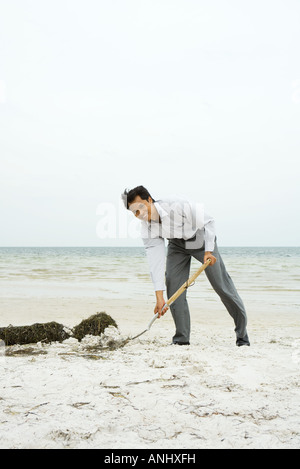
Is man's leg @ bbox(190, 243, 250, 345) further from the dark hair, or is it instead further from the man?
the dark hair

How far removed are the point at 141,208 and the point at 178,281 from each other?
0.85 metres

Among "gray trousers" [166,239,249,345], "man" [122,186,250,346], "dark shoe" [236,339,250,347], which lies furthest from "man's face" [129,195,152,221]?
"dark shoe" [236,339,250,347]

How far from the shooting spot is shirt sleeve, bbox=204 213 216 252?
3428 millimetres

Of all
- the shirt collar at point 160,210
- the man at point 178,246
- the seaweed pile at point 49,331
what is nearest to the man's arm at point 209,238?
the man at point 178,246

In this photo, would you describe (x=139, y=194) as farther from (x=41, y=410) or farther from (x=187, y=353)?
(x=41, y=410)

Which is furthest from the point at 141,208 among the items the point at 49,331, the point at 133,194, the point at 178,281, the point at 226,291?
the point at 49,331

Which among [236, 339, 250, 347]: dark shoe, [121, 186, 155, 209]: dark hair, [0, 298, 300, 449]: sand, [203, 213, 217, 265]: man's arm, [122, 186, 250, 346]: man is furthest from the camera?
[236, 339, 250, 347]: dark shoe

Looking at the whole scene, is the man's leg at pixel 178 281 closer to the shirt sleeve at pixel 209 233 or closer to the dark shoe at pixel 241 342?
the shirt sleeve at pixel 209 233

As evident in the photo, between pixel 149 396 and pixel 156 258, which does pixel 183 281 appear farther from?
pixel 149 396

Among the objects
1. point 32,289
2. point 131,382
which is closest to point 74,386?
point 131,382

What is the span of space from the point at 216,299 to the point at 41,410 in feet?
19.3

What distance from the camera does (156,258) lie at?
11.5 feet

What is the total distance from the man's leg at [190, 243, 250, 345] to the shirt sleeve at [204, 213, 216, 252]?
0.41 feet

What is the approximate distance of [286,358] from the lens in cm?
304
